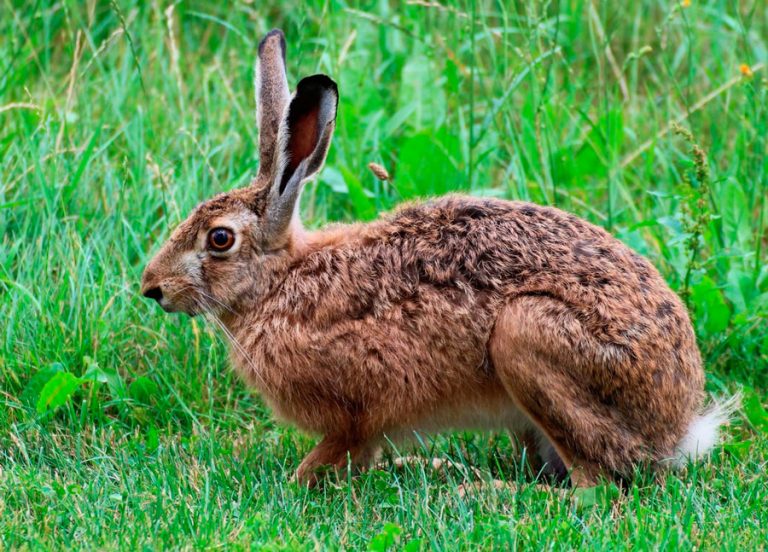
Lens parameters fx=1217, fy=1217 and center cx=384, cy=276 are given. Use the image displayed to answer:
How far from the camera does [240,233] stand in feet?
15.7

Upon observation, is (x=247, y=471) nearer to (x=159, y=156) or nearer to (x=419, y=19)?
(x=159, y=156)

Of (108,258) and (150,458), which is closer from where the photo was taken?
(150,458)

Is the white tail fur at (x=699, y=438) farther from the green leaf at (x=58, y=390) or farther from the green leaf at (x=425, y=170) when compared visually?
the green leaf at (x=58, y=390)

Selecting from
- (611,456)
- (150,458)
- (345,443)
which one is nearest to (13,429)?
(150,458)

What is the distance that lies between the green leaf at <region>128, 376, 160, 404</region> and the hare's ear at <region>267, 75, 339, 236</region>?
96 cm

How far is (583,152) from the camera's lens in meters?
6.67

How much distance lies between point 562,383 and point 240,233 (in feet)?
4.56

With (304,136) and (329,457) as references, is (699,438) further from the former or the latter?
(304,136)

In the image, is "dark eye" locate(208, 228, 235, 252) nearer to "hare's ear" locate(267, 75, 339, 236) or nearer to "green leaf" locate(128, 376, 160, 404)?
"hare's ear" locate(267, 75, 339, 236)

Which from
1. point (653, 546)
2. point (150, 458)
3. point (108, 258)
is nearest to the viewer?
point (653, 546)

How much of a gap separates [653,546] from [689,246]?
1788 millimetres

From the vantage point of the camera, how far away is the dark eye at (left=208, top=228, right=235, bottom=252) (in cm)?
477

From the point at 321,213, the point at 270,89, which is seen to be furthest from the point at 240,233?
the point at 321,213

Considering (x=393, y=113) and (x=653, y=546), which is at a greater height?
(x=393, y=113)
